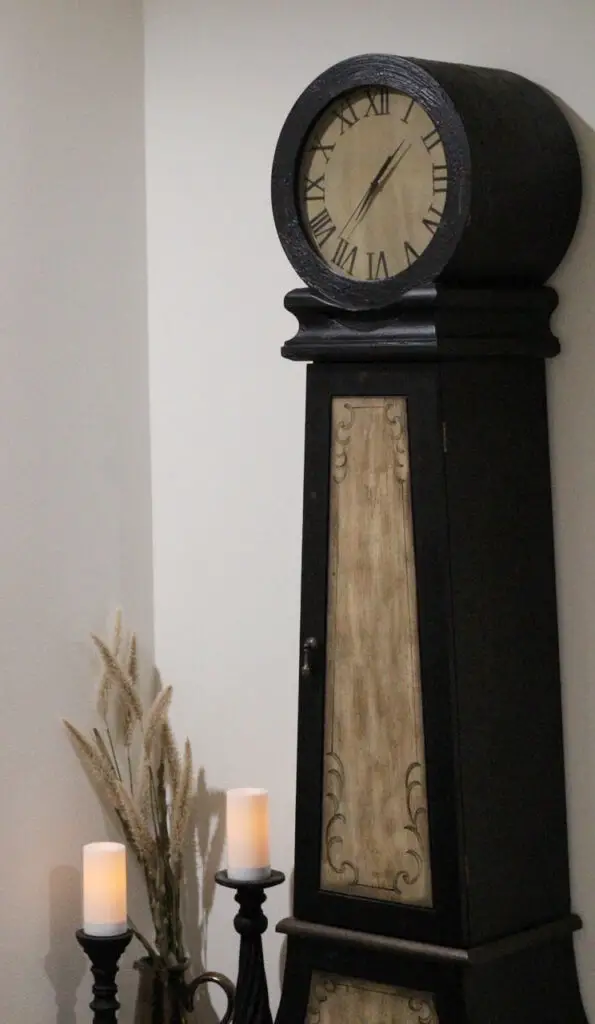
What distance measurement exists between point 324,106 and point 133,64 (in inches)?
31.4

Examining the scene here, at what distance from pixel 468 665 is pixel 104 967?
0.84 m

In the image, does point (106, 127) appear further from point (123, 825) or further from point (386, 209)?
point (123, 825)

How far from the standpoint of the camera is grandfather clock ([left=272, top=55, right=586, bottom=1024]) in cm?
240

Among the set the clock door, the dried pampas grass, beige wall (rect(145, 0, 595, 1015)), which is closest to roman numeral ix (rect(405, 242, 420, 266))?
the clock door

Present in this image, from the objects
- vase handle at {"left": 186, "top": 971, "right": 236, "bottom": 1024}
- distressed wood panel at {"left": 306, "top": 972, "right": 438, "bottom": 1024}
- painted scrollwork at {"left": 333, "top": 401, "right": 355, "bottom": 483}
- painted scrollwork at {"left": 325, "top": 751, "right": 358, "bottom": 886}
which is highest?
painted scrollwork at {"left": 333, "top": 401, "right": 355, "bottom": 483}

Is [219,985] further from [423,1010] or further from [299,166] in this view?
[299,166]

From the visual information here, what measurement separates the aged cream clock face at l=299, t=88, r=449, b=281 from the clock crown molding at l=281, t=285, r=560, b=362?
66 millimetres

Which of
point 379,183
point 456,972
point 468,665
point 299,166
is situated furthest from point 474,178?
point 456,972

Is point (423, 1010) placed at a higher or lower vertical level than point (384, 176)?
→ lower

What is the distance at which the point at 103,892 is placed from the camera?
274 centimetres

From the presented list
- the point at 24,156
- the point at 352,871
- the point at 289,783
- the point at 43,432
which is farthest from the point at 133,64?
the point at 352,871

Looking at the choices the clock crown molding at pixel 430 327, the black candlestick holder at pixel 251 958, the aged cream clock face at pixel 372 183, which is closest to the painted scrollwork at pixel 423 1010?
the black candlestick holder at pixel 251 958

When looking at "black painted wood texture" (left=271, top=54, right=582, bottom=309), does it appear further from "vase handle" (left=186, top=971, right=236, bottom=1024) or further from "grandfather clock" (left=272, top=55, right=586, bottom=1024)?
"vase handle" (left=186, top=971, right=236, bottom=1024)

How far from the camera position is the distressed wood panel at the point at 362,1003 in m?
2.44
